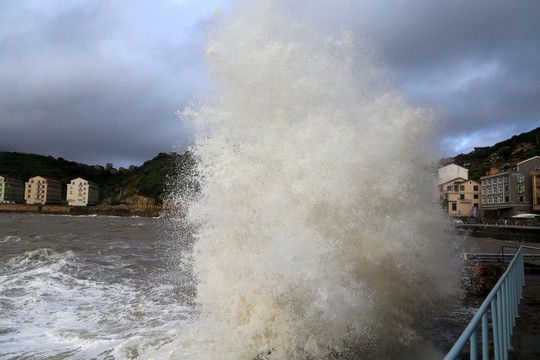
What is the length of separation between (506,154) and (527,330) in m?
111

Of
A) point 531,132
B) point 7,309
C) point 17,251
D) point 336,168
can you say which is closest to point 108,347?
point 7,309

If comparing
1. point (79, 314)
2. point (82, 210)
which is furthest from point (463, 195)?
point (82, 210)

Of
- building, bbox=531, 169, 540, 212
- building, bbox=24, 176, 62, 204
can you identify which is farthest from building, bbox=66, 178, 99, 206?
building, bbox=531, 169, 540, 212

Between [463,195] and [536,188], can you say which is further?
[463,195]

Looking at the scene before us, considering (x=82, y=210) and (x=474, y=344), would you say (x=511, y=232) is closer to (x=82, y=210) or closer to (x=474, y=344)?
(x=474, y=344)

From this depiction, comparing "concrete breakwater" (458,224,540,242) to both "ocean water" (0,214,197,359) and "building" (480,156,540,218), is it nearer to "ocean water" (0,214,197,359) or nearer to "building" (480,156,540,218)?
"building" (480,156,540,218)

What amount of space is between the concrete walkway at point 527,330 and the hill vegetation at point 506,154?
273 feet

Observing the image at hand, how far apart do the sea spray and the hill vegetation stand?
3311 inches

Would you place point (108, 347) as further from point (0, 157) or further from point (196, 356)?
point (0, 157)

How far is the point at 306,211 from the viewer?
16.3ft

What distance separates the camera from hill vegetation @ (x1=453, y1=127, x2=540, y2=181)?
8339cm

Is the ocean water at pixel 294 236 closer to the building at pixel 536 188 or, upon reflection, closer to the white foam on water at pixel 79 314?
the white foam on water at pixel 79 314

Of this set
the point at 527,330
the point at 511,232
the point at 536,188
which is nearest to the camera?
the point at 527,330

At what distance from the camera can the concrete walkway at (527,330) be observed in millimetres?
3844
